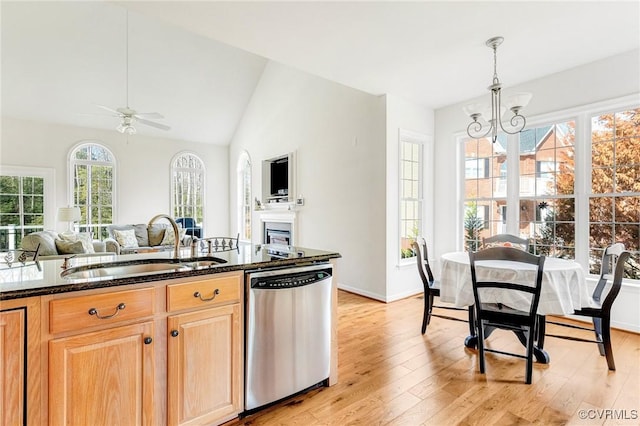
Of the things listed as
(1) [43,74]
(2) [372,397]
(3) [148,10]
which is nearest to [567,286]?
(2) [372,397]

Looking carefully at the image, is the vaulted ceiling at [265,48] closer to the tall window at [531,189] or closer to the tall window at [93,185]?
the tall window at [93,185]

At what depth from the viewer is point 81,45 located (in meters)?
5.26

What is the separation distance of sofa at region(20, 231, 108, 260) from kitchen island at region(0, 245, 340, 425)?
361 cm

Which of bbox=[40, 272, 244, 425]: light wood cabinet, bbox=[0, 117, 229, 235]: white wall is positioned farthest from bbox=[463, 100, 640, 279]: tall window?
bbox=[0, 117, 229, 235]: white wall

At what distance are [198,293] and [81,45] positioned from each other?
583cm

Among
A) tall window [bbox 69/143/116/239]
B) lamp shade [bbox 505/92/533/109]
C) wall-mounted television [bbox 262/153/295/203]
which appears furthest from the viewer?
tall window [bbox 69/143/116/239]

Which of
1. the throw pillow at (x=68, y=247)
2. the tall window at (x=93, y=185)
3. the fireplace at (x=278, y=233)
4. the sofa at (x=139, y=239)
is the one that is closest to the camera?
the throw pillow at (x=68, y=247)

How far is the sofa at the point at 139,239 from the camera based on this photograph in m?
6.19

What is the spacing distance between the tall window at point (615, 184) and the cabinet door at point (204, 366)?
3.85 metres

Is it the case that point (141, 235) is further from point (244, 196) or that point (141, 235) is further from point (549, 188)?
point (549, 188)

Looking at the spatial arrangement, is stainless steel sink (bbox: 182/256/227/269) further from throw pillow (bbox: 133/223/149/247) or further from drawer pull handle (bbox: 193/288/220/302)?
throw pillow (bbox: 133/223/149/247)

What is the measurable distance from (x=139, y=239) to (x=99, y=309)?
611 cm

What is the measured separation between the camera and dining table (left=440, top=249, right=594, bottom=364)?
92.5 inches

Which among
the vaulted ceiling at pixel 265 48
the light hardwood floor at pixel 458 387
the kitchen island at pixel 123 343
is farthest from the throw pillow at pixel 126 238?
the light hardwood floor at pixel 458 387
